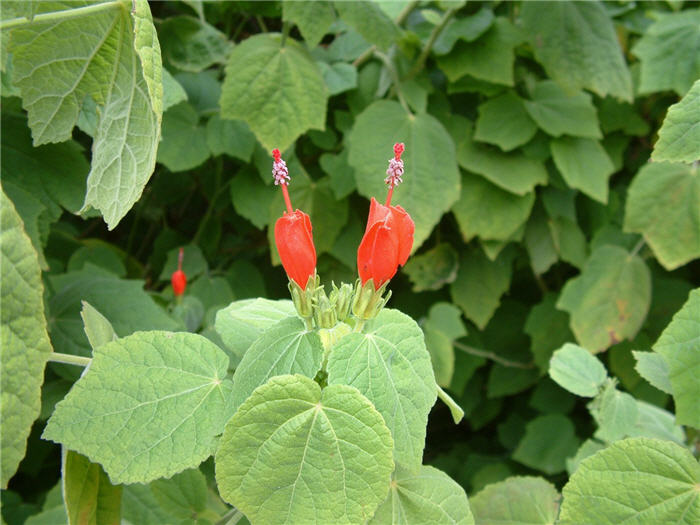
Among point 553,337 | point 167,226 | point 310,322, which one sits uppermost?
point 310,322

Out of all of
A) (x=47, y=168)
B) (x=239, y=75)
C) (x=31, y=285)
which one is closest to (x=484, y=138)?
(x=239, y=75)

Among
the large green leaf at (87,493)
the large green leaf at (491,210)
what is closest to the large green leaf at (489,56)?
the large green leaf at (491,210)

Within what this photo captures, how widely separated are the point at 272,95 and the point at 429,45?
36 cm

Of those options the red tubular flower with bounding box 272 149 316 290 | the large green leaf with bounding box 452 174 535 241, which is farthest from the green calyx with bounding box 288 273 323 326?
the large green leaf with bounding box 452 174 535 241

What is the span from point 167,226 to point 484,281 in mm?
736

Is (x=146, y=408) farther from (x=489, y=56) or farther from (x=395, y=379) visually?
(x=489, y=56)

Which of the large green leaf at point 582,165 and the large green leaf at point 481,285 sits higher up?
the large green leaf at point 582,165

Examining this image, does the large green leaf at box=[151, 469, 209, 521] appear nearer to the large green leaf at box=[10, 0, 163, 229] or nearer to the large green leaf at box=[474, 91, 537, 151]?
the large green leaf at box=[10, 0, 163, 229]

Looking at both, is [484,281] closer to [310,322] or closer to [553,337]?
[553,337]

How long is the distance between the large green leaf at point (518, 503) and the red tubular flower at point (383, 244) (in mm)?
382

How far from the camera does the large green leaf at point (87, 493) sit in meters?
0.55

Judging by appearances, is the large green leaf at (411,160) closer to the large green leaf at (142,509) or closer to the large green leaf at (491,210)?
the large green leaf at (491,210)

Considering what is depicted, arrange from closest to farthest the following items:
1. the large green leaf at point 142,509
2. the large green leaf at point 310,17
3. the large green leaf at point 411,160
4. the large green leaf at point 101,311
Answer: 1. the large green leaf at point 142,509
2. the large green leaf at point 101,311
3. the large green leaf at point 310,17
4. the large green leaf at point 411,160

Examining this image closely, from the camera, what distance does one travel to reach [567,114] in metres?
Answer: 1.43
